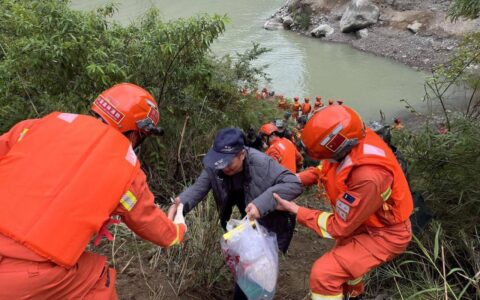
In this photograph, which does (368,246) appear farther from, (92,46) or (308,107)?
(308,107)

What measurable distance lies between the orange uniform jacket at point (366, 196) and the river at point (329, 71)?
9.76m

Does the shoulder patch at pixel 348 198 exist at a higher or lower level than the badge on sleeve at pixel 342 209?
higher

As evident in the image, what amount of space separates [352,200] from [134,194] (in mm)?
1177

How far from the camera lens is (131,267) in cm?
331

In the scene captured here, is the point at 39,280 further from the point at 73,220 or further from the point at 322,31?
the point at 322,31

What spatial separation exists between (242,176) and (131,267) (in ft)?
4.27

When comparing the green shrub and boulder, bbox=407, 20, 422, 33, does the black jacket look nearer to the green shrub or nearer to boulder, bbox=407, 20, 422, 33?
the green shrub

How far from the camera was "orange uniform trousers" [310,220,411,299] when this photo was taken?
98.1 inches

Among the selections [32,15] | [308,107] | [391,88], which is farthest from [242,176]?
[391,88]

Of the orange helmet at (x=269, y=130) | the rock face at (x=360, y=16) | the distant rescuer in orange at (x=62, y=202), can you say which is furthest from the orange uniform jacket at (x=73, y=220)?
the rock face at (x=360, y=16)

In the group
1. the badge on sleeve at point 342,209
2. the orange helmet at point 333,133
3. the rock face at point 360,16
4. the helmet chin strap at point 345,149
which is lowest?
the rock face at point 360,16

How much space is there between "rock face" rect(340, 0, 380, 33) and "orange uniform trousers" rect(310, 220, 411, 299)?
750 inches

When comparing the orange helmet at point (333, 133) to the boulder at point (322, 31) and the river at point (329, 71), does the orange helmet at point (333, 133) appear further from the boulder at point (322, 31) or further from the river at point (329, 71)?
the boulder at point (322, 31)

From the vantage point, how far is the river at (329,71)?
13.9m
